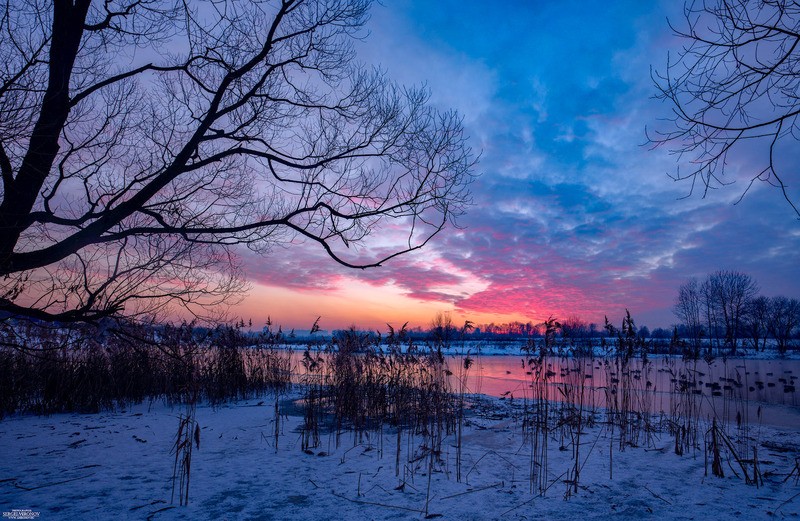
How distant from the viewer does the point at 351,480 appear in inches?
183

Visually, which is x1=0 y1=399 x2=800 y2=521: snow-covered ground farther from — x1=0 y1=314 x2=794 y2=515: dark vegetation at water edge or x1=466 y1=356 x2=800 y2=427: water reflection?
x1=466 y1=356 x2=800 y2=427: water reflection

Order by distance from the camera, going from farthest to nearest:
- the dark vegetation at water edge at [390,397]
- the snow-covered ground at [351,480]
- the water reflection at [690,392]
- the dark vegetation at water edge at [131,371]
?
the dark vegetation at water edge at [131,371] < the water reflection at [690,392] < the dark vegetation at water edge at [390,397] < the snow-covered ground at [351,480]

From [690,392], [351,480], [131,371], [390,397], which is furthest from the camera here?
[131,371]

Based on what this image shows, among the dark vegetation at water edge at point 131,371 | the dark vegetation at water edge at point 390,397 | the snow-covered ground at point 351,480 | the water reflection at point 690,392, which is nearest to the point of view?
the snow-covered ground at point 351,480

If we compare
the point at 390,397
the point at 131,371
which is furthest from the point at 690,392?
the point at 131,371

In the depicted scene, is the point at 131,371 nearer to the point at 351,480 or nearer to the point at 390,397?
the point at 390,397

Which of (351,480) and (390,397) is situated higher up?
(390,397)

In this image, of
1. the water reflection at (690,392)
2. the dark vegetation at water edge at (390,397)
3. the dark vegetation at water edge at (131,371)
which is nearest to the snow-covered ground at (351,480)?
the dark vegetation at water edge at (390,397)

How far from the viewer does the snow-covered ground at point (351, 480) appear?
3.79 meters

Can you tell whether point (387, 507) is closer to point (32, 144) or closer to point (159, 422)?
point (32, 144)

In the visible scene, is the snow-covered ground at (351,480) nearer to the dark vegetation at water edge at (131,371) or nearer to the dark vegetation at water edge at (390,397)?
the dark vegetation at water edge at (390,397)

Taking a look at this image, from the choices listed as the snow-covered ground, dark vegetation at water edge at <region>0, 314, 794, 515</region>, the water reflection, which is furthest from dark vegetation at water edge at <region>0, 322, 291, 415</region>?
the water reflection

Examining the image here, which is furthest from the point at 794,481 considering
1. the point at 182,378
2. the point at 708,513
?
the point at 182,378

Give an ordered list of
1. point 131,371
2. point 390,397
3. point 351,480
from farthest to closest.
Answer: point 131,371
point 390,397
point 351,480
